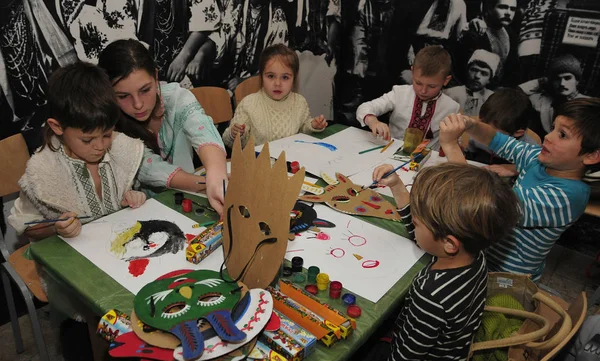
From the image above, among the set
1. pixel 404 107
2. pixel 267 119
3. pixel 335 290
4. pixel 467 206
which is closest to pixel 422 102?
pixel 404 107

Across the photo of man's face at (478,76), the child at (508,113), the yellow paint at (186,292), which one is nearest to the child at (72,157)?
the yellow paint at (186,292)

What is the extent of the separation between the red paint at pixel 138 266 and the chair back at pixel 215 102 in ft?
4.52

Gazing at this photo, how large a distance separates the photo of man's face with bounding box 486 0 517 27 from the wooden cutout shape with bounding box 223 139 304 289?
7.59 feet

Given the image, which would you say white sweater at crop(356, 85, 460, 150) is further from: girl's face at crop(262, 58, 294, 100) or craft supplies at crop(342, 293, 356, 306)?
craft supplies at crop(342, 293, 356, 306)

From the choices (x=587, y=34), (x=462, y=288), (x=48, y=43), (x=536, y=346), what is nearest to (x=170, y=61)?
(x=48, y=43)

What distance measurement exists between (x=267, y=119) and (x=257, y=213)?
138 cm

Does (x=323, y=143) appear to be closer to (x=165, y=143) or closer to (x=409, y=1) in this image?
(x=165, y=143)

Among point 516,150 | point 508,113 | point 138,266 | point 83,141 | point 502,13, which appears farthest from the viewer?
point 502,13

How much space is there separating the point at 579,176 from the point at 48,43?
6.82 feet

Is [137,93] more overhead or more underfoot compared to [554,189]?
more overhead

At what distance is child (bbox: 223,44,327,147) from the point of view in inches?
82.8

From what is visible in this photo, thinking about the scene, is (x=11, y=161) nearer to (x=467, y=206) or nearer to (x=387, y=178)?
(x=387, y=178)

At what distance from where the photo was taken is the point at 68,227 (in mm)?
1065

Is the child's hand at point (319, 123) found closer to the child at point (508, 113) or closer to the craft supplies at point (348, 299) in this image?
the child at point (508, 113)
